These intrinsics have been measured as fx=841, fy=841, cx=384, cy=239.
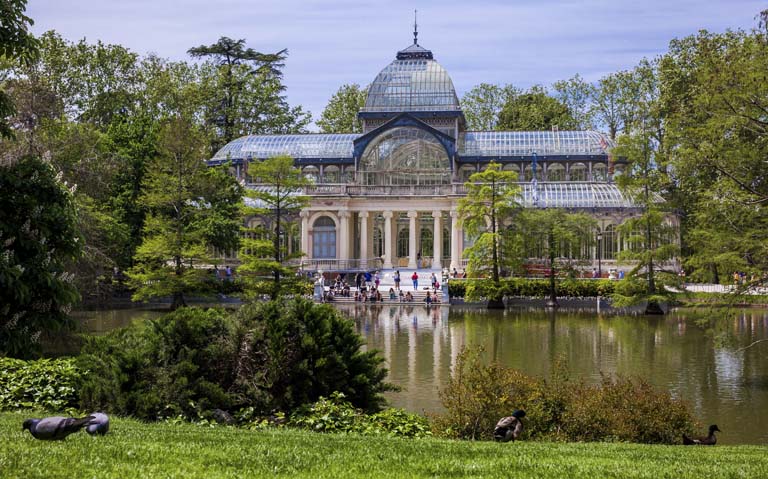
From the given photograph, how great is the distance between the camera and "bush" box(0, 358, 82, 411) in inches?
507

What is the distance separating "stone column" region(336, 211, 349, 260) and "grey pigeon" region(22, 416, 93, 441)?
50.1m

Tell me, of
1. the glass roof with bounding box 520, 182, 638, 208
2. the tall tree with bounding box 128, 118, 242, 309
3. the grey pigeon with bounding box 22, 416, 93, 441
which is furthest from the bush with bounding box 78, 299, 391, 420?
the glass roof with bounding box 520, 182, 638, 208

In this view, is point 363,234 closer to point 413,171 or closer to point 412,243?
point 412,243

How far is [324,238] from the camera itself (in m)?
60.6

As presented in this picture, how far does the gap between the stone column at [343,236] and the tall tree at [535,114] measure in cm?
2508

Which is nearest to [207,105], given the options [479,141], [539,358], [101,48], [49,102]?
[101,48]

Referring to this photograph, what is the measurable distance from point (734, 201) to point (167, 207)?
2762cm

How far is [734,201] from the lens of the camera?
21656mm

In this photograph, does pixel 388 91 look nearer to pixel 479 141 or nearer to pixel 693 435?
pixel 479 141

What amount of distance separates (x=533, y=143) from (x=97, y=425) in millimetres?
56847

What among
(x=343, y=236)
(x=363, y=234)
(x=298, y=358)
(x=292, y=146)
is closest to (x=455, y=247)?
(x=363, y=234)

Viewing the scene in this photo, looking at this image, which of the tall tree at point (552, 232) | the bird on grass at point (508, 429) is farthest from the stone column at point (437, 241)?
the bird on grass at point (508, 429)

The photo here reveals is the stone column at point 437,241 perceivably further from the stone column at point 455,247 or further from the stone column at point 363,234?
the stone column at point 363,234

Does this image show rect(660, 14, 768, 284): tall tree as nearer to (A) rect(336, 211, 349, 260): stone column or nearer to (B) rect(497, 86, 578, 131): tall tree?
(A) rect(336, 211, 349, 260): stone column
